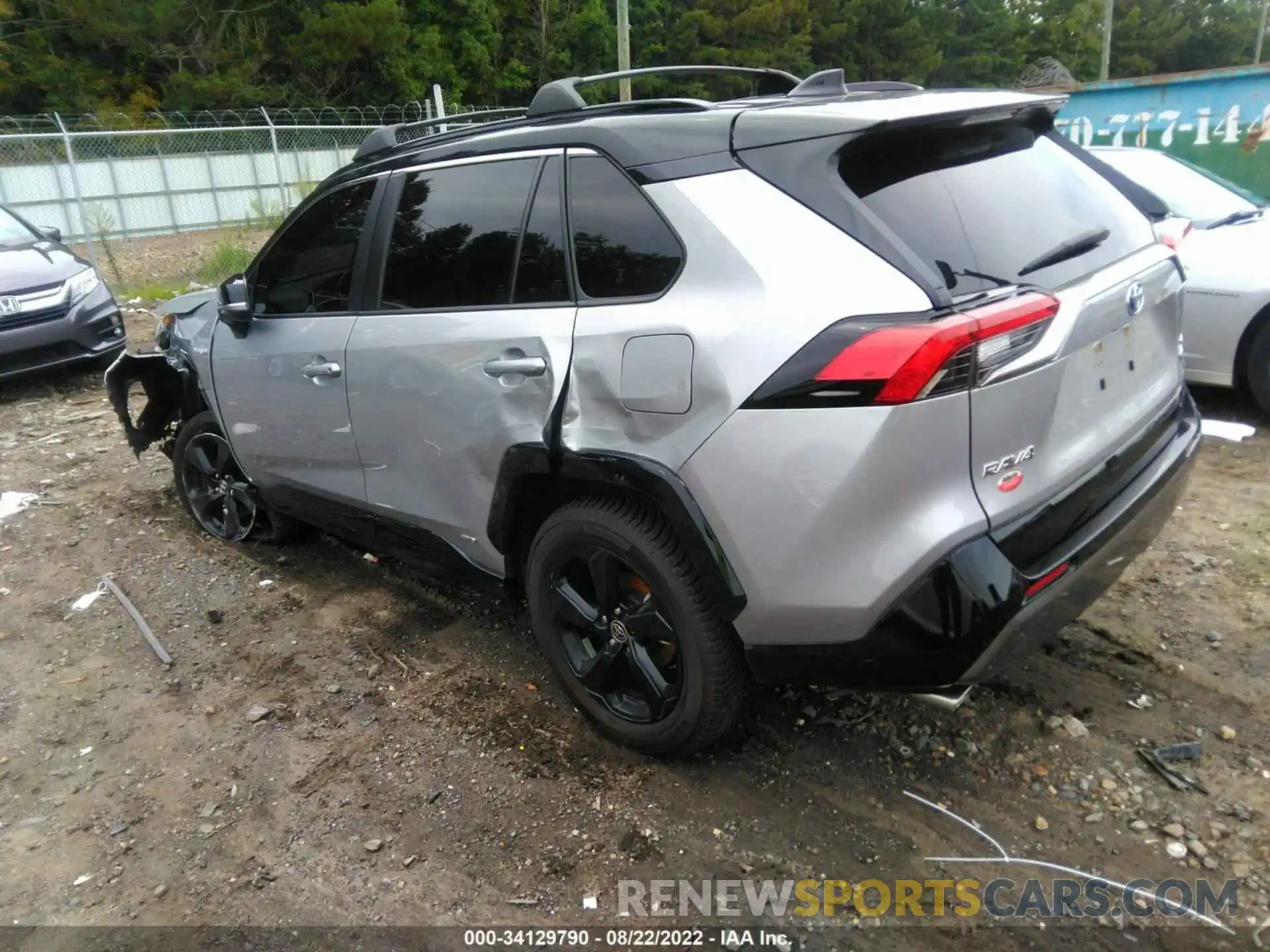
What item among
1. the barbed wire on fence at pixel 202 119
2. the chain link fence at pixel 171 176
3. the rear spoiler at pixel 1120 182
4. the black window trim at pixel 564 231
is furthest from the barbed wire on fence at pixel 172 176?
the rear spoiler at pixel 1120 182

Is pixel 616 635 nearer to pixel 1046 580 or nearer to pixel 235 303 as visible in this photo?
pixel 1046 580

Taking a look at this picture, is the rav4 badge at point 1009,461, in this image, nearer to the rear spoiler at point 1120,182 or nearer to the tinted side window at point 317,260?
the rear spoiler at point 1120,182

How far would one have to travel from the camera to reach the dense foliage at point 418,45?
2967 centimetres

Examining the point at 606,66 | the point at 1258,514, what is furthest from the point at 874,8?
the point at 1258,514

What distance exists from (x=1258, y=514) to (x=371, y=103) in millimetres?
34781

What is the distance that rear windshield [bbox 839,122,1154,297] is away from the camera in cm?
222

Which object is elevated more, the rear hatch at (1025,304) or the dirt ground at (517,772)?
the rear hatch at (1025,304)

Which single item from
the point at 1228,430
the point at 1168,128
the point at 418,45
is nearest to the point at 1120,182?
the point at 1228,430

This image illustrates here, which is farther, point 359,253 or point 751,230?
point 359,253

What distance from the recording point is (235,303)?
153 inches

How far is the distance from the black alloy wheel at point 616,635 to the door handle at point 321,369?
3.93ft

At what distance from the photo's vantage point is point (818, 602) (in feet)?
7.29

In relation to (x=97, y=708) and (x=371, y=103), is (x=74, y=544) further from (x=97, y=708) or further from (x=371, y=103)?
(x=371, y=103)

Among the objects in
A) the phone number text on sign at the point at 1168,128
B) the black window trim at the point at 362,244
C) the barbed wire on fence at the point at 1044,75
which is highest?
the barbed wire on fence at the point at 1044,75
